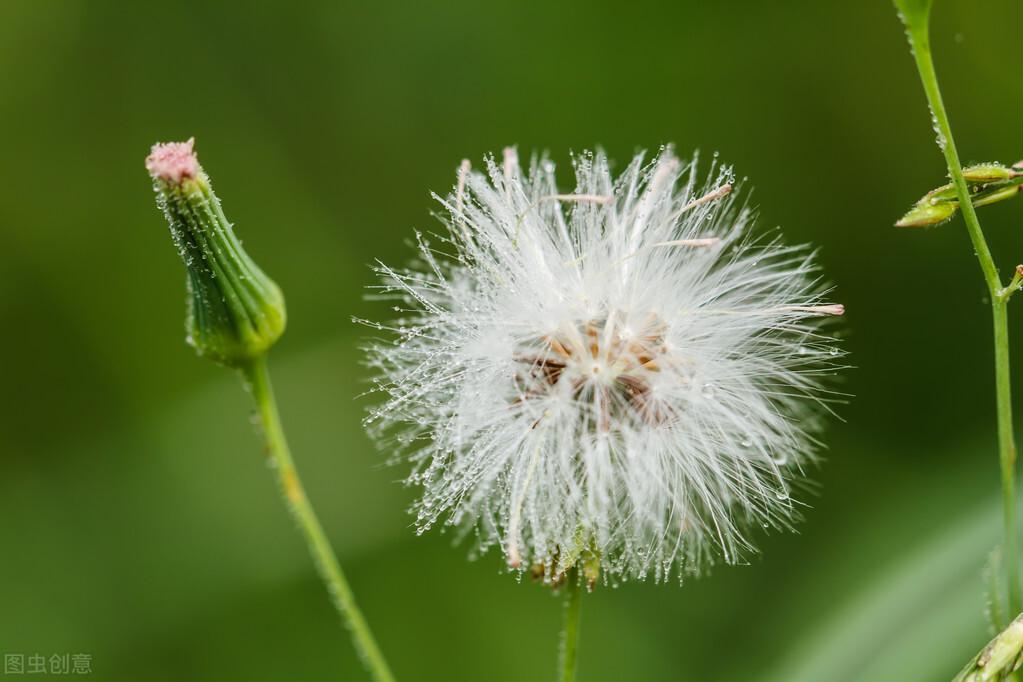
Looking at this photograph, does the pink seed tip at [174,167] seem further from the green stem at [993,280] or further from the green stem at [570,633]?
the green stem at [993,280]

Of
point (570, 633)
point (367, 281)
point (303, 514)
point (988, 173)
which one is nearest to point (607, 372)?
point (570, 633)

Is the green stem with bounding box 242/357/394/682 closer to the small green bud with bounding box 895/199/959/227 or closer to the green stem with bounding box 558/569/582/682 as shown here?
the green stem with bounding box 558/569/582/682

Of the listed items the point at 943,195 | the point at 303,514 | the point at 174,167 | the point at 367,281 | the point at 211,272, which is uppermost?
the point at 367,281

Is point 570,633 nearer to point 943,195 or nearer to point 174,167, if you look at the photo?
point 943,195

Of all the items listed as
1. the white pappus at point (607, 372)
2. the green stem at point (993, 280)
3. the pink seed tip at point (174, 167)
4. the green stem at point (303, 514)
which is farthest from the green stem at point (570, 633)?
the pink seed tip at point (174, 167)

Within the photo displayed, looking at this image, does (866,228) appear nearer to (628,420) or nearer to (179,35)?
(628,420)

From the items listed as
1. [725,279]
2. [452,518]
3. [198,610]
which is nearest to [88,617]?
[198,610]
